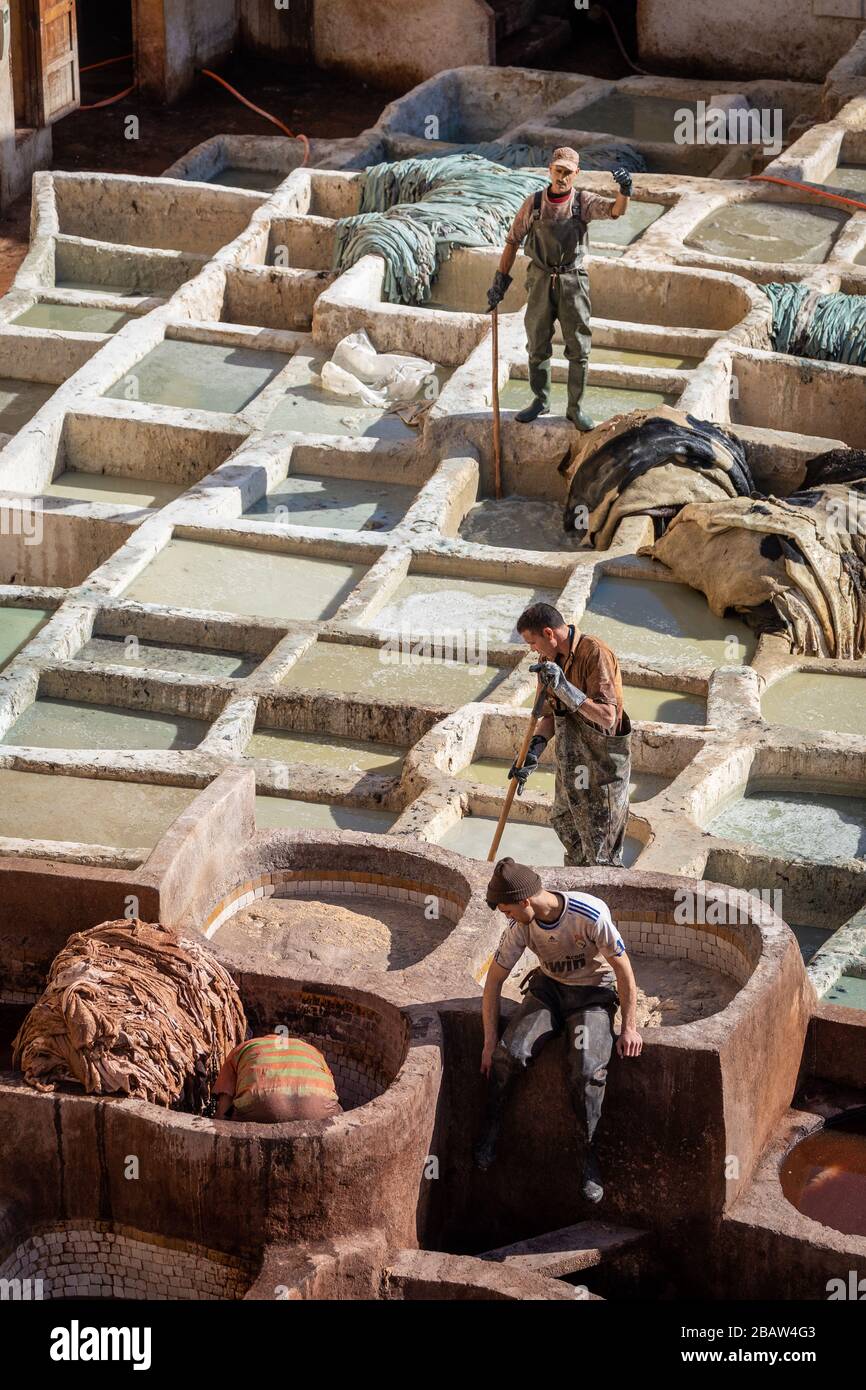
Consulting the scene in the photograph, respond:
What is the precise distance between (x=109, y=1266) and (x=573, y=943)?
1.96 metres

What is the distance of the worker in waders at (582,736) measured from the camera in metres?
8.32

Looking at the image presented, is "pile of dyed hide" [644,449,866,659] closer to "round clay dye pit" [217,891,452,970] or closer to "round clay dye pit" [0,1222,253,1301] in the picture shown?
"round clay dye pit" [217,891,452,970]

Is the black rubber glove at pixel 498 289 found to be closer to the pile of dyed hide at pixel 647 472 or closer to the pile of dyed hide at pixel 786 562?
the pile of dyed hide at pixel 647 472

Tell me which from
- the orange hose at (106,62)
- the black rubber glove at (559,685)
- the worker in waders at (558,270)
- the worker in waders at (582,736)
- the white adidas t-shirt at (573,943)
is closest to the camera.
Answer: the white adidas t-shirt at (573,943)

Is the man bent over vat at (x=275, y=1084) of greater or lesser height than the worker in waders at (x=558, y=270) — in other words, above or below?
below

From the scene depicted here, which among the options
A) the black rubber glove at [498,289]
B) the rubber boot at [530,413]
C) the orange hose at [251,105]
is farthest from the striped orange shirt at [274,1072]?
the orange hose at [251,105]

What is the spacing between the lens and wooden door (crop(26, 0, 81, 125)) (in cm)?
1895

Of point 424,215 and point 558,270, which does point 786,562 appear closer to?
point 558,270

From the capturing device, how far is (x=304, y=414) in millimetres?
14438

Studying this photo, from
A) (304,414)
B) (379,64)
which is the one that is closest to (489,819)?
(304,414)

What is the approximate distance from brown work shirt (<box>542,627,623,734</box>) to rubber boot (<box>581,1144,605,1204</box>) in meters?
1.85

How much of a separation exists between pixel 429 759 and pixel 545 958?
305 cm

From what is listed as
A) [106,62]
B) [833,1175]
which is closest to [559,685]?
[833,1175]

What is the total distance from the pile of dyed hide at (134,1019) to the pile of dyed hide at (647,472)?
5.76 meters
